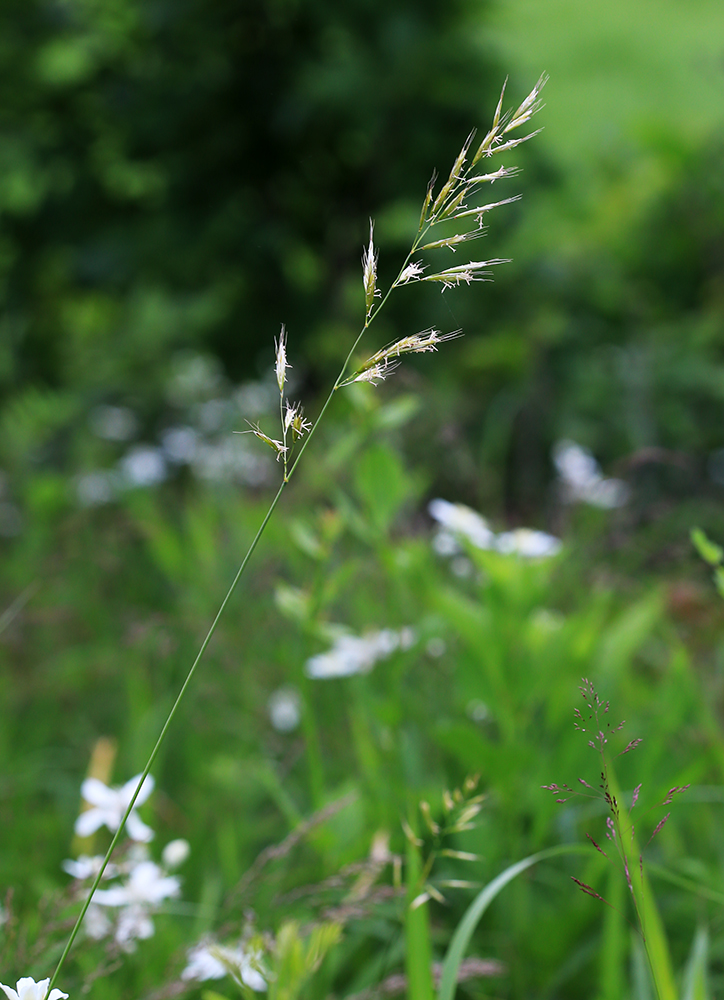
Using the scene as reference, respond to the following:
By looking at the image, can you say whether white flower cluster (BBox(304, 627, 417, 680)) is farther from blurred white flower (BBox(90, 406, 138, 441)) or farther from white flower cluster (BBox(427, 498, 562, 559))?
blurred white flower (BBox(90, 406, 138, 441))

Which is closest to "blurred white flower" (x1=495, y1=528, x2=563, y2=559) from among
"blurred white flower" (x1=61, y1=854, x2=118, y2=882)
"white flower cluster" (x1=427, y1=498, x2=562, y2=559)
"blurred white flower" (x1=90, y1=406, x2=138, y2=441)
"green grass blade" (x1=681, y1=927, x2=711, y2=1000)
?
"white flower cluster" (x1=427, y1=498, x2=562, y2=559)

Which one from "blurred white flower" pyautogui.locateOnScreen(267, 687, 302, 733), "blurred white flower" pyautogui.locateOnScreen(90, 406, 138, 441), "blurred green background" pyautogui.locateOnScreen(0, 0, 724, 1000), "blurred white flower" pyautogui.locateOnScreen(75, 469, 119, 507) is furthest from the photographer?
"blurred white flower" pyautogui.locateOnScreen(90, 406, 138, 441)

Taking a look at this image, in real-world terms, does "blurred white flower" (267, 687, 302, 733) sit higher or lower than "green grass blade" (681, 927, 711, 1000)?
lower

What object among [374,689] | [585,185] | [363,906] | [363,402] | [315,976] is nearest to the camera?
[363,906]

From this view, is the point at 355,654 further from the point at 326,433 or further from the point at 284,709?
the point at 326,433

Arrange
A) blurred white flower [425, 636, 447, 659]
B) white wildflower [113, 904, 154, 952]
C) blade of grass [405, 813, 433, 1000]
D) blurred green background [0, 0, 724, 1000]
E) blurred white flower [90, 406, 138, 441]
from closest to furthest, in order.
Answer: blade of grass [405, 813, 433, 1000], white wildflower [113, 904, 154, 952], blurred green background [0, 0, 724, 1000], blurred white flower [425, 636, 447, 659], blurred white flower [90, 406, 138, 441]

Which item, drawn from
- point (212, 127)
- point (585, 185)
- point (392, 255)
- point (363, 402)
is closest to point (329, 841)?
point (363, 402)

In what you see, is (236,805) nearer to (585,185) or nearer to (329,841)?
(329,841)
